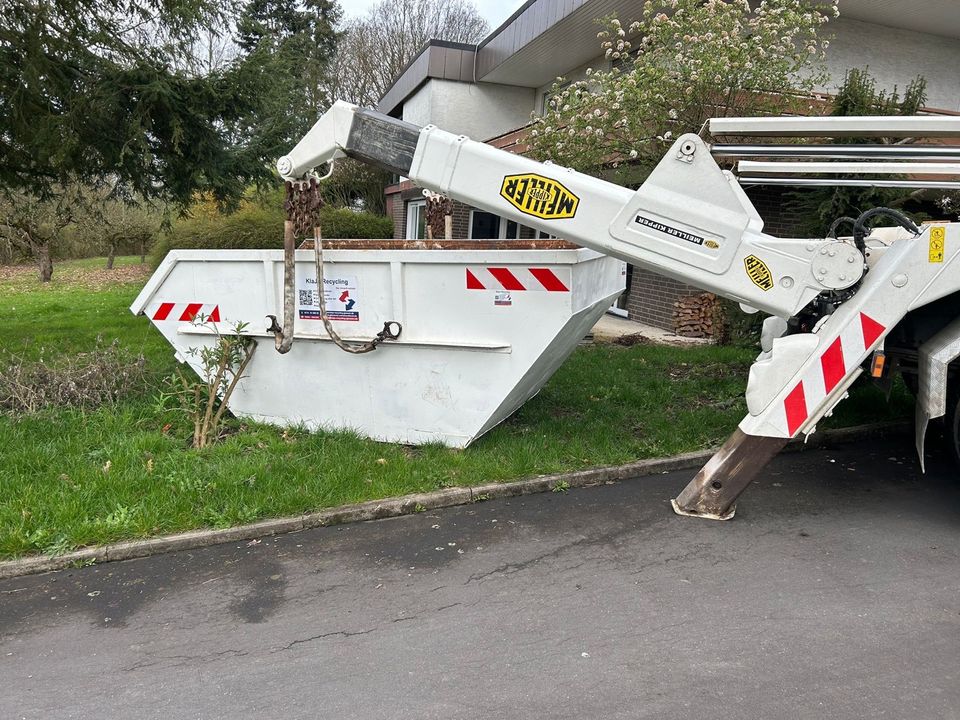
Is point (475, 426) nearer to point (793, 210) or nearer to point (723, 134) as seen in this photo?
point (723, 134)

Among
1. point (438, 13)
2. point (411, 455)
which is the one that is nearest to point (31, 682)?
point (411, 455)

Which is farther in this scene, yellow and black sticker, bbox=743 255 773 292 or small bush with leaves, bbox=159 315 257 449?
small bush with leaves, bbox=159 315 257 449

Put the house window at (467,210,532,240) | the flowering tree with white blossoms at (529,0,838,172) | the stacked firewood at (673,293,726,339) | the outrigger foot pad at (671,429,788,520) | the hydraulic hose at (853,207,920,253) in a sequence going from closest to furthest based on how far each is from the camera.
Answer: the hydraulic hose at (853,207,920,253), the outrigger foot pad at (671,429,788,520), the flowering tree with white blossoms at (529,0,838,172), the stacked firewood at (673,293,726,339), the house window at (467,210,532,240)

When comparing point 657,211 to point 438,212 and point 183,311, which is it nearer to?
point 438,212

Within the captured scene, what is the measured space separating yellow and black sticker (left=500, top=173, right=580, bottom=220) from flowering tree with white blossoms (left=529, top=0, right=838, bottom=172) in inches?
166

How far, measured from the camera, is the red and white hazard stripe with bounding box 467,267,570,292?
4.61 m

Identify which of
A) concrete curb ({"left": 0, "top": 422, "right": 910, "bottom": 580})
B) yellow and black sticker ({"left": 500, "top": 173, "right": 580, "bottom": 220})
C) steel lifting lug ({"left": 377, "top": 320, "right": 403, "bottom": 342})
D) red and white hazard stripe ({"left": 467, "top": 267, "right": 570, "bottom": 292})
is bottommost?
concrete curb ({"left": 0, "top": 422, "right": 910, "bottom": 580})

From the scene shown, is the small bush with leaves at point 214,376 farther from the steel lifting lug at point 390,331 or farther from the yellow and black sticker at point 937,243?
the yellow and black sticker at point 937,243

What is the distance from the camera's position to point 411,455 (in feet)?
16.8

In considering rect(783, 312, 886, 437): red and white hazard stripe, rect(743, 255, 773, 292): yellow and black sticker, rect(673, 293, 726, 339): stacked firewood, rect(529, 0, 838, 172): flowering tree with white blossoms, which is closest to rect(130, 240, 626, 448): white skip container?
rect(743, 255, 773, 292): yellow and black sticker

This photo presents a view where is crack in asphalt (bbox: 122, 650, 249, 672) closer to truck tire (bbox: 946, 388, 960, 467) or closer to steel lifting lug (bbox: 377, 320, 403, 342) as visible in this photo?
steel lifting lug (bbox: 377, 320, 403, 342)

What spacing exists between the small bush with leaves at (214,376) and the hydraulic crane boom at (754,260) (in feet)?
7.58

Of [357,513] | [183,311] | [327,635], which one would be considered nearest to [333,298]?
[183,311]

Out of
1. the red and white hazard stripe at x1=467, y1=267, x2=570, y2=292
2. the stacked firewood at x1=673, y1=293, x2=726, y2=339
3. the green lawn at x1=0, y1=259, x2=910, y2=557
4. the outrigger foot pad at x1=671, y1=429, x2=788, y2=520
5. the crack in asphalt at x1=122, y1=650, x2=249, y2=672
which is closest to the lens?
the crack in asphalt at x1=122, y1=650, x2=249, y2=672
